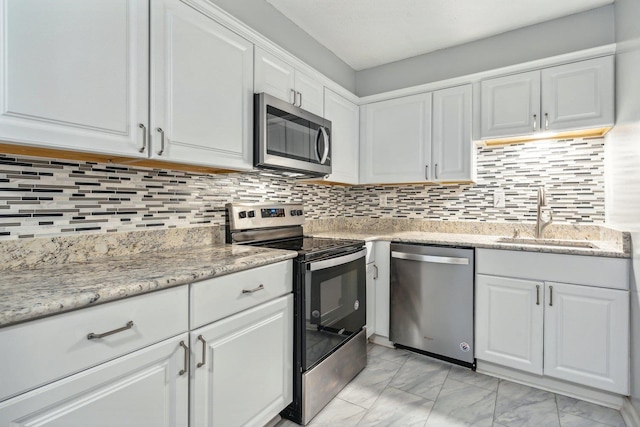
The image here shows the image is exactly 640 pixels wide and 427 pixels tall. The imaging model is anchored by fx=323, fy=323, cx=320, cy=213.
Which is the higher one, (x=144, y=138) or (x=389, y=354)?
(x=144, y=138)

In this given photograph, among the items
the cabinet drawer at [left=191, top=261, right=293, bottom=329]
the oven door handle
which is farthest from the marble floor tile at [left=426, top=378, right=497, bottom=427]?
the cabinet drawer at [left=191, top=261, right=293, bottom=329]

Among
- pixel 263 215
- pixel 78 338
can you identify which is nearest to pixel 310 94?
pixel 263 215

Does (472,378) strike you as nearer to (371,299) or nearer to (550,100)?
(371,299)

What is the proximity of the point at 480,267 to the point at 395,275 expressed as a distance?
582mm

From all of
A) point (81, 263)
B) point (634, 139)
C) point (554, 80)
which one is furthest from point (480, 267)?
point (81, 263)

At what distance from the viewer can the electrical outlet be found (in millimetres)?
2557

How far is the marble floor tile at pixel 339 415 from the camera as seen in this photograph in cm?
167

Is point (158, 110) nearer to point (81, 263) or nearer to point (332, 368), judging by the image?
point (81, 263)

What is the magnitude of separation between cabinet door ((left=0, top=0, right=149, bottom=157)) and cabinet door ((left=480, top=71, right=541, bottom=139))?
2.20 meters

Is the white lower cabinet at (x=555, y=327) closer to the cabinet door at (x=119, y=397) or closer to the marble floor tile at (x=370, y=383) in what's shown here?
the marble floor tile at (x=370, y=383)

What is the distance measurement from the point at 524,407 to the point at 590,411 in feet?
1.12

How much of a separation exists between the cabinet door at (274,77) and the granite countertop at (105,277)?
3.18ft

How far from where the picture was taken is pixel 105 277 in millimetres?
1063

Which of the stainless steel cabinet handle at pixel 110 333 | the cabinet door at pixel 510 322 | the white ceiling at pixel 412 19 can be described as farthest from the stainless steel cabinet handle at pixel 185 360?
the white ceiling at pixel 412 19
